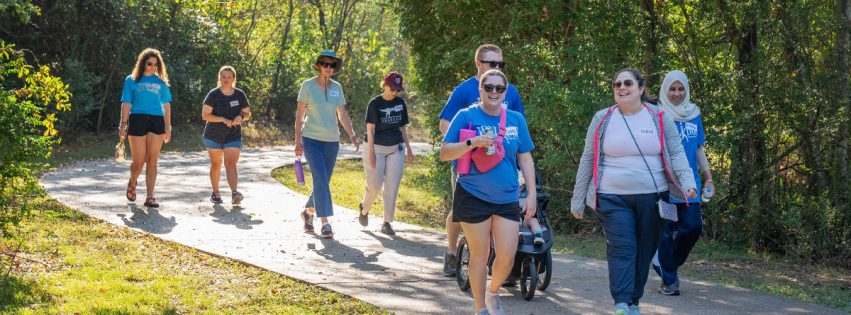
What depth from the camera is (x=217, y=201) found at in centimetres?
1362

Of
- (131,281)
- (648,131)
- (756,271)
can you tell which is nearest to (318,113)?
(131,281)

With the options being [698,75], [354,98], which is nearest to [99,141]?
[354,98]

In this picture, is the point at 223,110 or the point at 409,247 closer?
the point at 409,247

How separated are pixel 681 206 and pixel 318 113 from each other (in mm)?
4278

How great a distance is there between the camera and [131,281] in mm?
8164

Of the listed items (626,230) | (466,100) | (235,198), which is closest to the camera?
(626,230)

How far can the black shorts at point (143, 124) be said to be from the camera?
12539 millimetres

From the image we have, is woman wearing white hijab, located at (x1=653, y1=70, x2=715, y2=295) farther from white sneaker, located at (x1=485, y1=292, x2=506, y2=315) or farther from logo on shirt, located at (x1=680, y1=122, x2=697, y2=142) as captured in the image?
white sneaker, located at (x1=485, y1=292, x2=506, y2=315)

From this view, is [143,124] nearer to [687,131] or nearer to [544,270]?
[544,270]

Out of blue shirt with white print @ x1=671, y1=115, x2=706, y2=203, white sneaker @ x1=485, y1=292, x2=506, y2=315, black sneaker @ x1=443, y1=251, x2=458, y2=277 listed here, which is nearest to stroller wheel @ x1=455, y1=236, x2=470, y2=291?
black sneaker @ x1=443, y1=251, x2=458, y2=277

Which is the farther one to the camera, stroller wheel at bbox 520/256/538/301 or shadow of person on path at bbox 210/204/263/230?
shadow of person on path at bbox 210/204/263/230

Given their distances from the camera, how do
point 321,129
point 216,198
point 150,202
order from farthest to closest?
point 216,198
point 150,202
point 321,129

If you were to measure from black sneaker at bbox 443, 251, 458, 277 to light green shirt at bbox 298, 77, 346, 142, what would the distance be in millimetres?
2708

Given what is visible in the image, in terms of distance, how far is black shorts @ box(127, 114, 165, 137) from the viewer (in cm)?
1254
